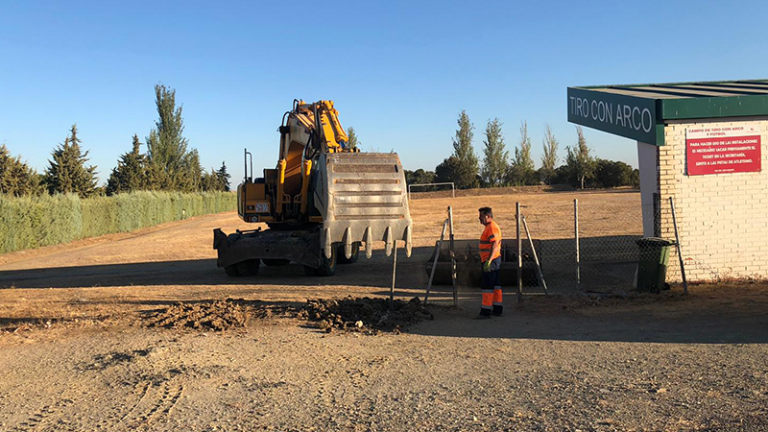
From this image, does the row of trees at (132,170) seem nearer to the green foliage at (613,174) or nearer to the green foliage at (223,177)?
the green foliage at (223,177)

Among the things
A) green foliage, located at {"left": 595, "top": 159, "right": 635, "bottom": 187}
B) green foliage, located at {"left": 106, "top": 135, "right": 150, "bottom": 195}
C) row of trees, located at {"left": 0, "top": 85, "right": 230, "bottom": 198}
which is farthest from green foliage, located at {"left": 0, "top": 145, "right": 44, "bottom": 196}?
green foliage, located at {"left": 595, "top": 159, "right": 635, "bottom": 187}

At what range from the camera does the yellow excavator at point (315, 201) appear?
10133 mm

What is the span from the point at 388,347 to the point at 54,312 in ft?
20.7

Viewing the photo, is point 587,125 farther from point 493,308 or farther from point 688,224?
point 493,308

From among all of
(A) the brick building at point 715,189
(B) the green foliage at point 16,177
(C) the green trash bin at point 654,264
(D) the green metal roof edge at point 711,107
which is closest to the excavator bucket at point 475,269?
(C) the green trash bin at point 654,264

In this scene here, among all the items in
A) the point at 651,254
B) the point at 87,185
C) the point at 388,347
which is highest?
the point at 87,185

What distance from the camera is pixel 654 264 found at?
35.3ft

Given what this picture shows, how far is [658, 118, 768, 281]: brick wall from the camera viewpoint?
11.5 m

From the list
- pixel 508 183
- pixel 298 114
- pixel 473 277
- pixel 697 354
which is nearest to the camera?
pixel 697 354

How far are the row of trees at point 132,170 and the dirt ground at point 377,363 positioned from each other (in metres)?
21.3

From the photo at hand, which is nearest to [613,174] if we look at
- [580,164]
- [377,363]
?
[580,164]

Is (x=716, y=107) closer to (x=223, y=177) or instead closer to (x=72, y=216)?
(x=72, y=216)

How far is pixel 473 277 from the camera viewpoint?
491 inches

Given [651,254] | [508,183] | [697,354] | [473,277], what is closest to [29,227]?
[473,277]
